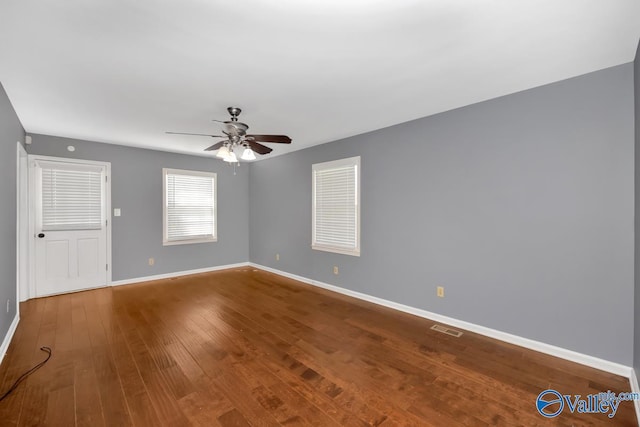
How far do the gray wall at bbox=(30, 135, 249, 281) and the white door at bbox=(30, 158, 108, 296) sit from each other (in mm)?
170

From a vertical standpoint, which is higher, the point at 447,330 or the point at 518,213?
the point at 518,213

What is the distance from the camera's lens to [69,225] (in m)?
4.56

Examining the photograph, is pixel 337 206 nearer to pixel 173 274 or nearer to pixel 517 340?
pixel 517 340

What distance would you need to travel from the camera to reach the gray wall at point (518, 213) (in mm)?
2363

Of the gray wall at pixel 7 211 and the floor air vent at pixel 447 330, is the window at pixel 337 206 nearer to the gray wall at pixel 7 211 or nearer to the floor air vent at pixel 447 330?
the floor air vent at pixel 447 330

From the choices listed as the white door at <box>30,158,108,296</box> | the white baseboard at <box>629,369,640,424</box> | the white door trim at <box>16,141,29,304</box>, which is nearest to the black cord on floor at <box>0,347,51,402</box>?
the white door trim at <box>16,141,29,304</box>

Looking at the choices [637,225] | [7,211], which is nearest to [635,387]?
[637,225]

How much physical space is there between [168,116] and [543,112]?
13.3 ft

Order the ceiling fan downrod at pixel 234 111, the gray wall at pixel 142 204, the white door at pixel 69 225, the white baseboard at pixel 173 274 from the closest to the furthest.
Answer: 1. the ceiling fan downrod at pixel 234 111
2. the white door at pixel 69 225
3. the gray wall at pixel 142 204
4. the white baseboard at pixel 173 274

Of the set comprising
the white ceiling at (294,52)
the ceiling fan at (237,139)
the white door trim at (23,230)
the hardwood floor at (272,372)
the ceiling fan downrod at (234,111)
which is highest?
the white ceiling at (294,52)

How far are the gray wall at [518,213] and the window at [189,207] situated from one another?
11.5 ft

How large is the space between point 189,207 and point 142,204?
0.85 m

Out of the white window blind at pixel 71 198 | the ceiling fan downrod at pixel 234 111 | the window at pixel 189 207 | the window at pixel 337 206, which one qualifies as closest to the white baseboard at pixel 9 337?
the white window blind at pixel 71 198

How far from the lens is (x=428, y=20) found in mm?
1762
